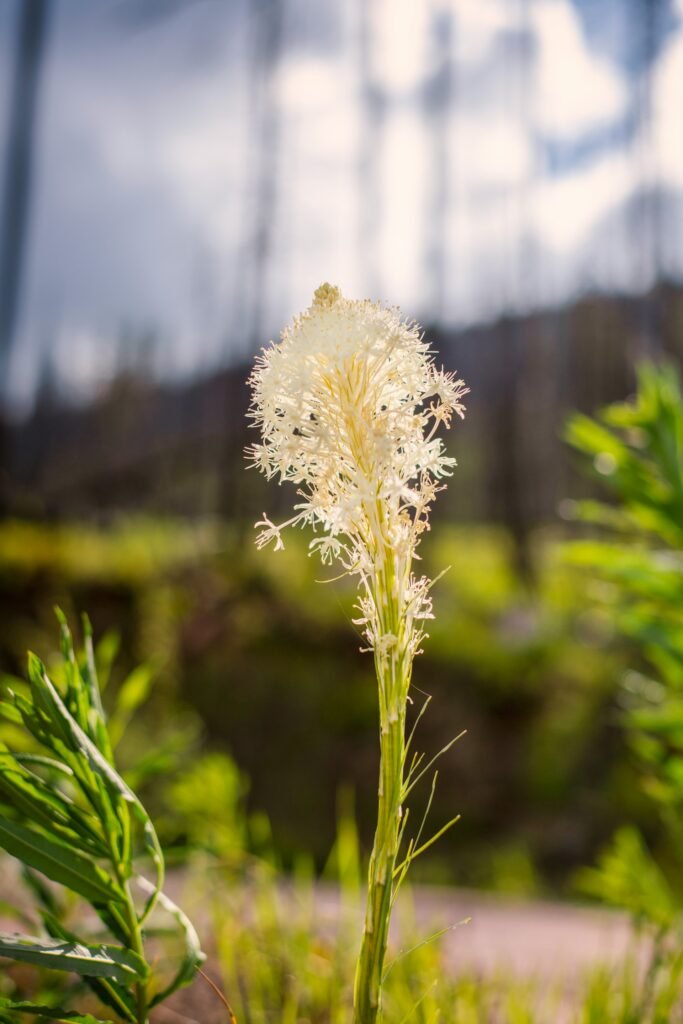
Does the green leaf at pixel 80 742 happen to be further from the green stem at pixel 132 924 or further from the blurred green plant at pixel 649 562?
the blurred green plant at pixel 649 562

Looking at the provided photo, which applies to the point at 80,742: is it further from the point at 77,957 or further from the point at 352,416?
the point at 352,416

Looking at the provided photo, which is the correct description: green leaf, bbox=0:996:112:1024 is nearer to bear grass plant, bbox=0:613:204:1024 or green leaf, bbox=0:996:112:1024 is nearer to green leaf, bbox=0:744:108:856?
bear grass plant, bbox=0:613:204:1024

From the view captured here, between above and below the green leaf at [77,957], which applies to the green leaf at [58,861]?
above

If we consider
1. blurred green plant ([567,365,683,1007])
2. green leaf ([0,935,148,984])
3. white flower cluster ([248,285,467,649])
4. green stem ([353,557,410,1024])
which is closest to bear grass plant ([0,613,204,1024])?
green leaf ([0,935,148,984])

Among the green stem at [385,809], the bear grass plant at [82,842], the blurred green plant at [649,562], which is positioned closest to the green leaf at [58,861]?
the bear grass plant at [82,842]

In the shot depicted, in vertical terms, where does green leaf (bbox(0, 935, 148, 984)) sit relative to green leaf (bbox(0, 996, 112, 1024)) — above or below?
above

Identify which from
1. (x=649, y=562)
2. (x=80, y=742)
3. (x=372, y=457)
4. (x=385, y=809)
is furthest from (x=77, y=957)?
(x=649, y=562)

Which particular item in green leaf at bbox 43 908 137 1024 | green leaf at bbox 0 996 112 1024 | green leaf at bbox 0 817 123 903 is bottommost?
green leaf at bbox 43 908 137 1024
